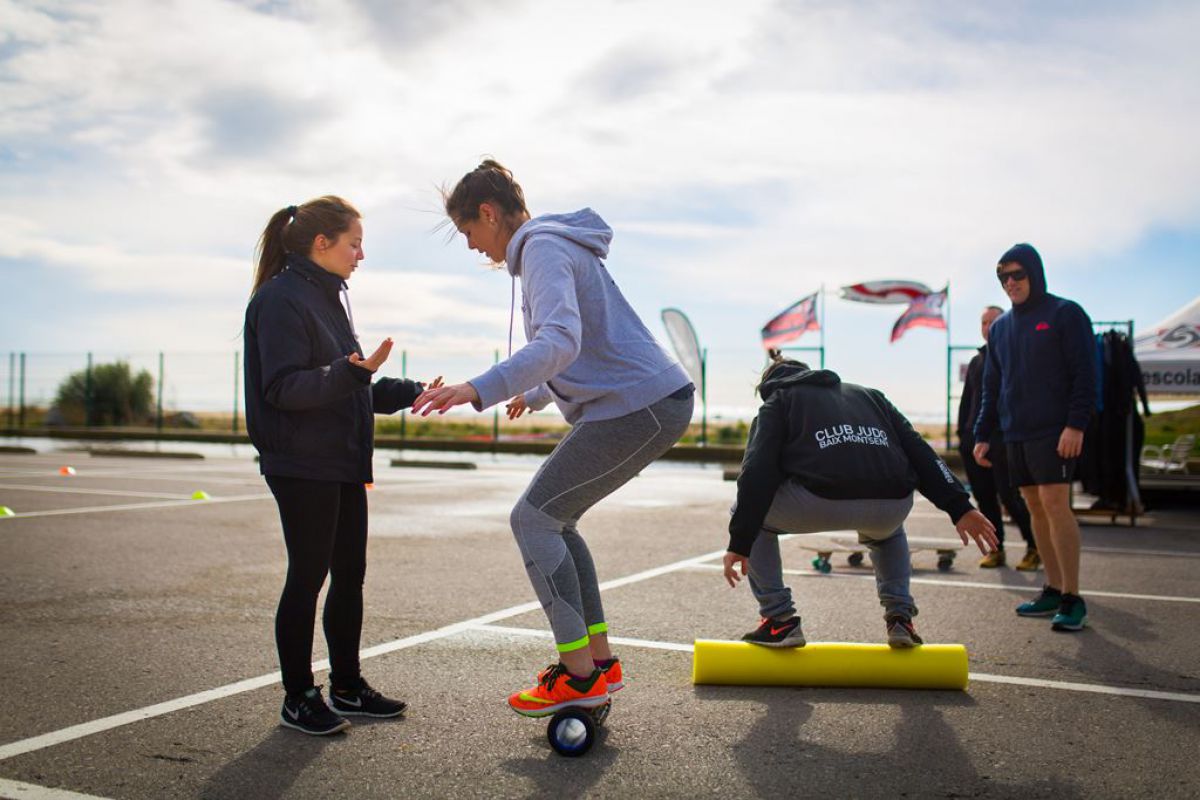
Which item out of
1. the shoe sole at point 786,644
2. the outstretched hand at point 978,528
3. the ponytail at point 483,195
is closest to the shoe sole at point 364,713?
the shoe sole at point 786,644

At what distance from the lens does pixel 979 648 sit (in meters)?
5.14

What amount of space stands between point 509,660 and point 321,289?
72.9 inches

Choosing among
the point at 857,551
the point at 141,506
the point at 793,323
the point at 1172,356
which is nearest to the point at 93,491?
the point at 141,506

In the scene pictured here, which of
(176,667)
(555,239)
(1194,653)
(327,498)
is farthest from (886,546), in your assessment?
(176,667)

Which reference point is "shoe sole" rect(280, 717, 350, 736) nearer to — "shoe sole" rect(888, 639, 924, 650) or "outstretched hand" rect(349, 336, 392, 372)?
"outstretched hand" rect(349, 336, 392, 372)

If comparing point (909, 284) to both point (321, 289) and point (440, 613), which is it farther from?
point (321, 289)

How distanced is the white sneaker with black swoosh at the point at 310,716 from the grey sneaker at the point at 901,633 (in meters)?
2.16

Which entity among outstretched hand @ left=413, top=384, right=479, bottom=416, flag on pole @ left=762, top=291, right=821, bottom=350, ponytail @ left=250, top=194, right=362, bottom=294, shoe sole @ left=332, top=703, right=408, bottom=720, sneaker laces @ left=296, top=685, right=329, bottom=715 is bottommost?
shoe sole @ left=332, top=703, right=408, bottom=720

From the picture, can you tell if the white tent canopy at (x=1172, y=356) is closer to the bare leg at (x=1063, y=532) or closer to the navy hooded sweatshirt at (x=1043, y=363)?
the navy hooded sweatshirt at (x=1043, y=363)

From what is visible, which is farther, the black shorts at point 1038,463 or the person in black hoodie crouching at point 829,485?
the black shorts at point 1038,463

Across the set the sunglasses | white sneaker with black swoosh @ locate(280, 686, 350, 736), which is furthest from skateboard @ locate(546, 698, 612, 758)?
the sunglasses

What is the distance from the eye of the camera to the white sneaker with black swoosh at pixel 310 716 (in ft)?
12.2

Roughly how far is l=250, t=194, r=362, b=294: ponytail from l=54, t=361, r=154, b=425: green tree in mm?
35143

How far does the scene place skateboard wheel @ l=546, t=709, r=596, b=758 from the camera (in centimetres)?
351
